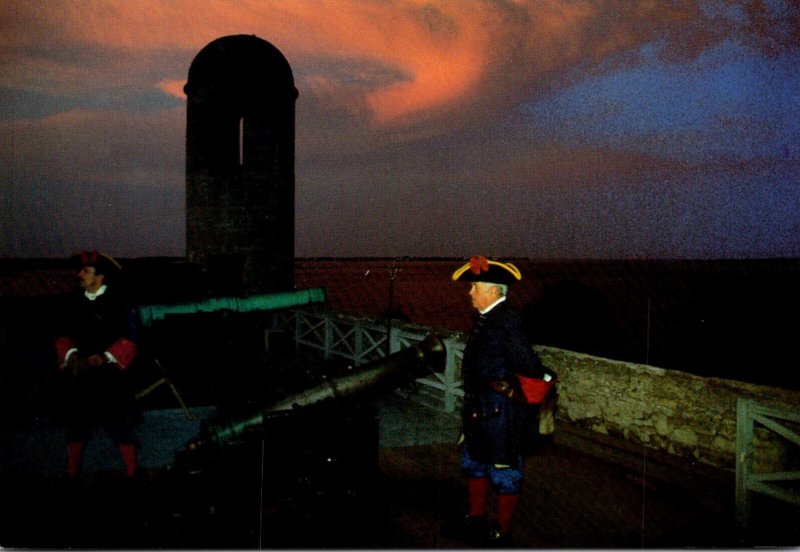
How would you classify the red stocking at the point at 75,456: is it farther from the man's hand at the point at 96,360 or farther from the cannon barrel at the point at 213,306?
the cannon barrel at the point at 213,306

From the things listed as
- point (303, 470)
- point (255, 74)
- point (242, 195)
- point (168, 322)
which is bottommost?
point (303, 470)

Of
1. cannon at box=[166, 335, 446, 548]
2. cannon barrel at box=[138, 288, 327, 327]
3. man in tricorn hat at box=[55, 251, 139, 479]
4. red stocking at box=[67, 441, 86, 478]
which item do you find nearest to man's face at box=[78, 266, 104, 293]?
man in tricorn hat at box=[55, 251, 139, 479]

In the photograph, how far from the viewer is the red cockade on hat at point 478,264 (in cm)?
429

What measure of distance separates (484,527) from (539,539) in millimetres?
436

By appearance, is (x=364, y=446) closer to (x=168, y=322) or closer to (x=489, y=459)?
(x=489, y=459)

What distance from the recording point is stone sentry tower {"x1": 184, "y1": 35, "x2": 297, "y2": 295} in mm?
13594

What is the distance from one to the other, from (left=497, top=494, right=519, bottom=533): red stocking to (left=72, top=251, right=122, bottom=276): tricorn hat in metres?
3.70

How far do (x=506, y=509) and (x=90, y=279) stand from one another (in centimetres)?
381

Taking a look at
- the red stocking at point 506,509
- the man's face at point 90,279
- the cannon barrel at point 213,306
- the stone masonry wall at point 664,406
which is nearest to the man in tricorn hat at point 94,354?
the man's face at point 90,279

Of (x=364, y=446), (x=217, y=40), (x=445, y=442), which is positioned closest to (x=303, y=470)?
(x=364, y=446)

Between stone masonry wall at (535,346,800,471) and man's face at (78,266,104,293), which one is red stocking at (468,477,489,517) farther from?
man's face at (78,266,104,293)

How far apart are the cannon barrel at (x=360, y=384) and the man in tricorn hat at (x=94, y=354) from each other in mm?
1057

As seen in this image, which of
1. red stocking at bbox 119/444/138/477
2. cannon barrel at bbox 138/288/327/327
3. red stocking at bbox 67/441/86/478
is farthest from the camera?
cannon barrel at bbox 138/288/327/327

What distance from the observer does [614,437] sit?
6.25 metres
